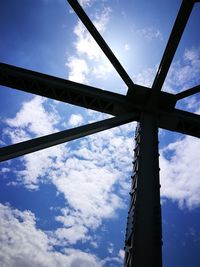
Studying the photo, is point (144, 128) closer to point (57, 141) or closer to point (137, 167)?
point (137, 167)

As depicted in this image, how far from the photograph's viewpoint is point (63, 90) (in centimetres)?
668

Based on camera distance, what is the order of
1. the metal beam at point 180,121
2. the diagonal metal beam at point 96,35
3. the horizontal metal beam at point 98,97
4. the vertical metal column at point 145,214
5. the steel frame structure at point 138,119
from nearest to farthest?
the vertical metal column at point 145,214 < the steel frame structure at point 138,119 < the diagonal metal beam at point 96,35 < the horizontal metal beam at point 98,97 < the metal beam at point 180,121

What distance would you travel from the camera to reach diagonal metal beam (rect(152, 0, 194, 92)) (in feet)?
16.7

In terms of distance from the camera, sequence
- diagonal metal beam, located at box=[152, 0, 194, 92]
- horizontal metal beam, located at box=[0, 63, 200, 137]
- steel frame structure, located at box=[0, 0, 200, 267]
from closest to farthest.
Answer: steel frame structure, located at box=[0, 0, 200, 267]
diagonal metal beam, located at box=[152, 0, 194, 92]
horizontal metal beam, located at box=[0, 63, 200, 137]

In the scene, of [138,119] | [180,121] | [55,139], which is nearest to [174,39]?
[138,119]

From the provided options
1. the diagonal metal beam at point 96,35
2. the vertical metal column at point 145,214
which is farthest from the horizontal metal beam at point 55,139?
the diagonal metal beam at point 96,35

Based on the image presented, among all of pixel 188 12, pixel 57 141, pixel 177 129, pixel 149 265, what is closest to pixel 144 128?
pixel 177 129

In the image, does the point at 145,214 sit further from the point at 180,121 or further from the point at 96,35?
the point at 96,35

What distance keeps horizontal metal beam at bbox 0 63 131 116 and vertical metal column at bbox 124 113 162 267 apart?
165 cm

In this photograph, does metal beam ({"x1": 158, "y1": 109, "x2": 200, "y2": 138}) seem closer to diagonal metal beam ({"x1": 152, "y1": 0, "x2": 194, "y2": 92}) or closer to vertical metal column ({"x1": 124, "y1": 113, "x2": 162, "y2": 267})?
diagonal metal beam ({"x1": 152, "y1": 0, "x2": 194, "y2": 92})

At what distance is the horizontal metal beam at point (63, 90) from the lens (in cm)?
647

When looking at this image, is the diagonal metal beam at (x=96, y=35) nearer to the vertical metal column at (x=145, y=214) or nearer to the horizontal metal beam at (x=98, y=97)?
the horizontal metal beam at (x=98, y=97)

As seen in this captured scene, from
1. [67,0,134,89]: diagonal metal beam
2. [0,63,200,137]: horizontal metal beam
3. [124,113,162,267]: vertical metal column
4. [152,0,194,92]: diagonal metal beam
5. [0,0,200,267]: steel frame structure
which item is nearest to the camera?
[124,113,162,267]: vertical metal column

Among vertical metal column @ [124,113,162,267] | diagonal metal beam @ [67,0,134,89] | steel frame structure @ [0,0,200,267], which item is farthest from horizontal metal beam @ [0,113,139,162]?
diagonal metal beam @ [67,0,134,89]
